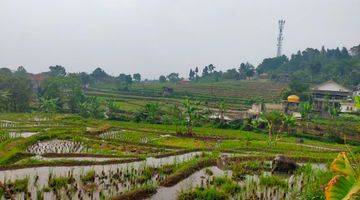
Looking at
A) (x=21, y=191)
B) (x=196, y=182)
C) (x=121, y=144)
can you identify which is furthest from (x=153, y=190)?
(x=121, y=144)

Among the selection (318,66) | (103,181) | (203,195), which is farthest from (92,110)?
(318,66)

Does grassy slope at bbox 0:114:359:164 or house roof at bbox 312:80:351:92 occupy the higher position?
house roof at bbox 312:80:351:92

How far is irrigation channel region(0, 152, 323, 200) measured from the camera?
1520 centimetres

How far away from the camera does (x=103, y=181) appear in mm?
17531

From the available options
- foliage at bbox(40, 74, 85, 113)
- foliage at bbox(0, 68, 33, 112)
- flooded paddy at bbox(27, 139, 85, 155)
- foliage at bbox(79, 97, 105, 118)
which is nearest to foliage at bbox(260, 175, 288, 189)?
flooded paddy at bbox(27, 139, 85, 155)

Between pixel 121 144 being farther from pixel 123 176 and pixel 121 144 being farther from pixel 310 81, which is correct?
pixel 310 81

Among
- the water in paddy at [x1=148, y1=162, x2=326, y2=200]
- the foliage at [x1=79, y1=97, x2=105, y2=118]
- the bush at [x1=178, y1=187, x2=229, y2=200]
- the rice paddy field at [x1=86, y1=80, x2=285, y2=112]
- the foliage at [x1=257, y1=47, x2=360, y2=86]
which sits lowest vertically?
the foliage at [x1=79, y1=97, x2=105, y2=118]

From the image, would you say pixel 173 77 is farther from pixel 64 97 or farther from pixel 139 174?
pixel 139 174

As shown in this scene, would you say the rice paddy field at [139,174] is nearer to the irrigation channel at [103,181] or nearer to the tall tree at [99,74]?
the irrigation channel at [103,181]

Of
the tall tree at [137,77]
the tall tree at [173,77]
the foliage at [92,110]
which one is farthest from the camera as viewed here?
the tall tree at [137,77]

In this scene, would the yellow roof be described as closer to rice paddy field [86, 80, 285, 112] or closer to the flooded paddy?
rice paddy field [86, 80, 285, 112]

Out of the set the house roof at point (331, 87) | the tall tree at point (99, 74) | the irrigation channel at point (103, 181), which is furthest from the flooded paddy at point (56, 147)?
the tall tree at point (99, 74)

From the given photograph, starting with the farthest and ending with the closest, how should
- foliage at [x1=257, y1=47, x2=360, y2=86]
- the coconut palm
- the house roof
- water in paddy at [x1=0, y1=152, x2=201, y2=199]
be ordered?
foliage at [x1=257, y1=47, x2=360, y2=86], the house roof, the coconut palm, water in paddy at [x1=0, y1=152, x2=201, y2=199]

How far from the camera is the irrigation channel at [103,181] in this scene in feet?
49.9
